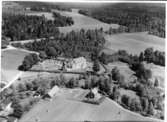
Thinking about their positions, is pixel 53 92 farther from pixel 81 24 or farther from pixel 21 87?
pixel 81 24

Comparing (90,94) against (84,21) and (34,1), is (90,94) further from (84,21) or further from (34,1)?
(34,1)

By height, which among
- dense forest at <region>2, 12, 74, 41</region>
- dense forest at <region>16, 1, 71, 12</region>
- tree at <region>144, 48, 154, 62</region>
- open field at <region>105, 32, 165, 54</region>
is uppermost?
dense forest at <region>16, 1, 71, 12</region>

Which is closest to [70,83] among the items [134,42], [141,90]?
[141,90]

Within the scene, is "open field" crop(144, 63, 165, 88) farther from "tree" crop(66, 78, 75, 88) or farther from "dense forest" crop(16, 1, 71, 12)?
"dense forest" crop(16, 1, 71, 12)

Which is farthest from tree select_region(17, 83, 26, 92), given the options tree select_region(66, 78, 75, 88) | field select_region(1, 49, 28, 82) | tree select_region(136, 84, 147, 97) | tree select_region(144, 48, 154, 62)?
tree select_region(144, 48, 154, 62)

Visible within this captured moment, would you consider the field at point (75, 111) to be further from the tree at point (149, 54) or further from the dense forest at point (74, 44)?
the tree at point (149, 54)

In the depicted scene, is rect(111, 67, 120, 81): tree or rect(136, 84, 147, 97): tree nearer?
rect(136, 84, 147, 97): tree

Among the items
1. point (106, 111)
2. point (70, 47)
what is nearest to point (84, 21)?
point (70, 47)
